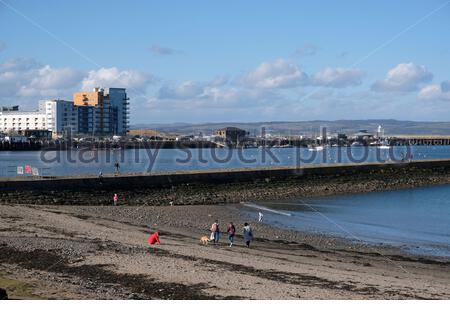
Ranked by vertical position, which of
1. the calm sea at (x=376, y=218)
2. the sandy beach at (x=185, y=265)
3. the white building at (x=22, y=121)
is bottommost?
the calm sea at (x=376, y=218)

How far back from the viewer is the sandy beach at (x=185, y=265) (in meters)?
12.9

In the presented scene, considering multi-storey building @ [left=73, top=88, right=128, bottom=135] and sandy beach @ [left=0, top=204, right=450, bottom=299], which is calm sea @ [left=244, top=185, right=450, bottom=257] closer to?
sandy beach @ [left=0, top=204, right=450, bottom=299]

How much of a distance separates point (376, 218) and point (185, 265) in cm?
1925

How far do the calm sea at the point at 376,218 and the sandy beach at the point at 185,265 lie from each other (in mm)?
2398

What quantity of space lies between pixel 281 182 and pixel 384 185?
10420mm

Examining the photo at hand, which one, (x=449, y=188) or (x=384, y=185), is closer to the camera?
(x=384, y=185)

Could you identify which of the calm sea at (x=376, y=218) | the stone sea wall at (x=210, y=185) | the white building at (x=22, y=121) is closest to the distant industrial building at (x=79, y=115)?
the white building at (x=22, y=121)

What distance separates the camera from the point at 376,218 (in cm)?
3259

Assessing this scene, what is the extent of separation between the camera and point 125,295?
12234mm

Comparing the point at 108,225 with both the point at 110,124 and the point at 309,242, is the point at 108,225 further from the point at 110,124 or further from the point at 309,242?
the point at 110,124

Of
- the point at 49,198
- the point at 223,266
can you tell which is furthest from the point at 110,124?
the point at 223,266

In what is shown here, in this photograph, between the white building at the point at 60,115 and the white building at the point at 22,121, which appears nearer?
the white building at the point at 60,115

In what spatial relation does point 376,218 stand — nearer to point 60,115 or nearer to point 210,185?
point 210,185

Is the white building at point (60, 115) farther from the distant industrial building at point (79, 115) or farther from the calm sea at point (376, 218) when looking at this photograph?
the calm sea at point (376, 218)
